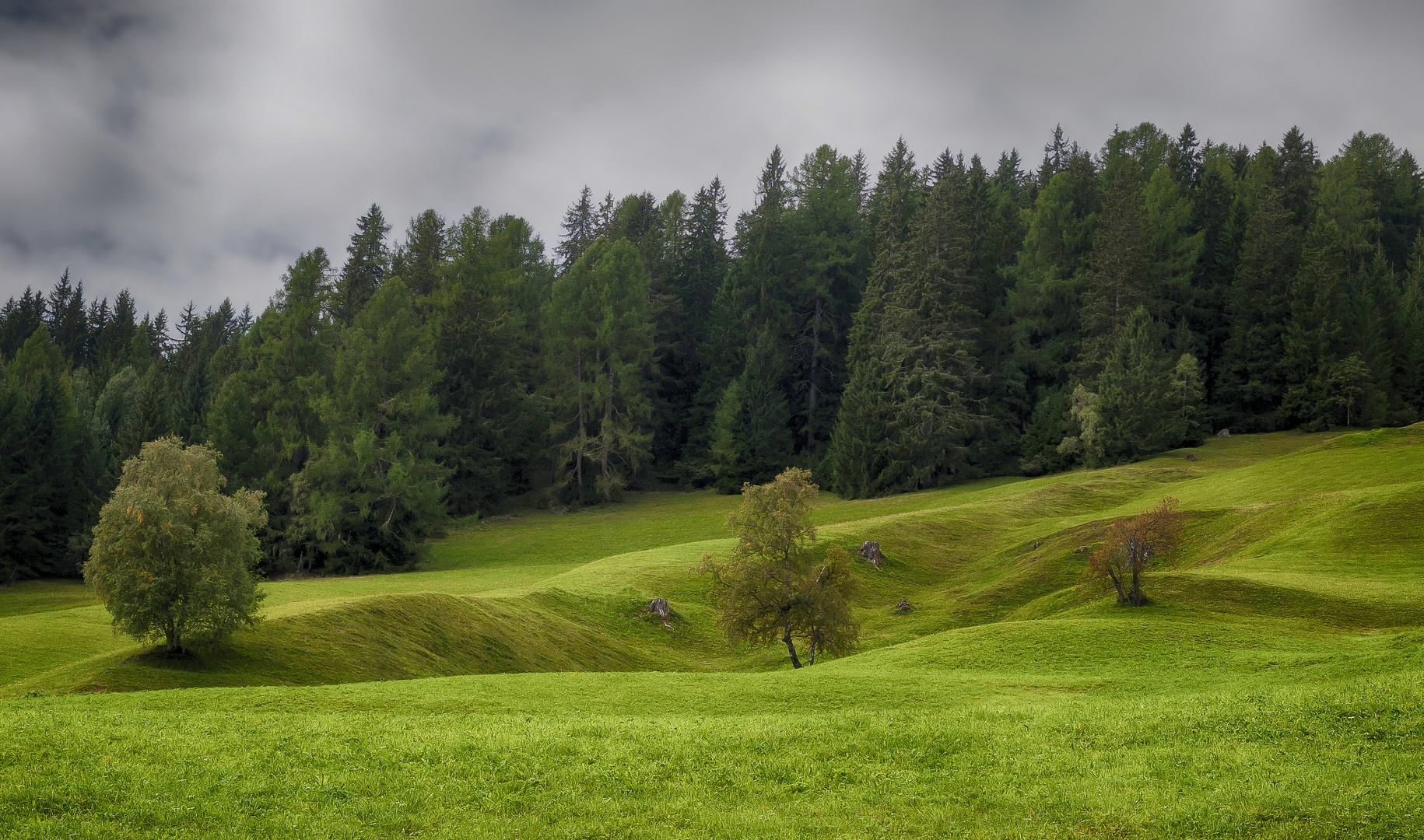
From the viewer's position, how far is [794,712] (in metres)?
19.6

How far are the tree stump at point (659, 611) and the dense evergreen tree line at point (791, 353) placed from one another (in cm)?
2925

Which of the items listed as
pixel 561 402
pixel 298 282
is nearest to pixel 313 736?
pixel 298 282

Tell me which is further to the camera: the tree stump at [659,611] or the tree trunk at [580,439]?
the tree trunk at [580,439]

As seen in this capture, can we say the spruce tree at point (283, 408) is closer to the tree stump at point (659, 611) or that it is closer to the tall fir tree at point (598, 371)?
the tall fir tree at point (598, 371)

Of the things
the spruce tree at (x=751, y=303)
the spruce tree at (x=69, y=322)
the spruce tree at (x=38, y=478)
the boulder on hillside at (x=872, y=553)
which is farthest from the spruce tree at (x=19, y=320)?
the boulder on hillside at (x=872, y=553)

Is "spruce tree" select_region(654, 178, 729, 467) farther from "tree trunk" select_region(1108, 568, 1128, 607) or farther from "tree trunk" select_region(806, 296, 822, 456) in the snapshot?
"tree trunk" select_region(1108, 568, 1128, 607)

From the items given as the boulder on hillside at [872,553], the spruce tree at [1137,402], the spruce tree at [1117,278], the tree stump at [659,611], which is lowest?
the tree stump at [659,611]

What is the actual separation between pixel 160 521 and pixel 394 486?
3951cm

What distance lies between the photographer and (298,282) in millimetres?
73000

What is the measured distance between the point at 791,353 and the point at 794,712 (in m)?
84.9

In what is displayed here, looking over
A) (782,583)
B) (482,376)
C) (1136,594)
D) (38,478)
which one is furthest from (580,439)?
(1136,594)

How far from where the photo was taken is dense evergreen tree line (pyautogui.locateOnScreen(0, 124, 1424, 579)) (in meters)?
70.1

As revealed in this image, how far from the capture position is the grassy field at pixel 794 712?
11.8 m

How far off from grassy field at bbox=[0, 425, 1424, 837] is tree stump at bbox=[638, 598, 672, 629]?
711mm
